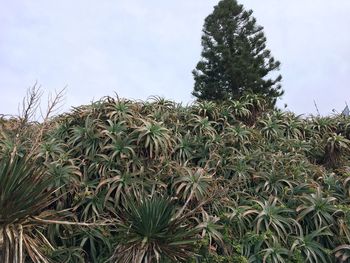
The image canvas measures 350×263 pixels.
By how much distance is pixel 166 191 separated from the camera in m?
7.14

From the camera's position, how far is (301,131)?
10000mm

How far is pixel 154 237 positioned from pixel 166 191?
1311mm

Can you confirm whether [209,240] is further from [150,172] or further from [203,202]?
[150,172]

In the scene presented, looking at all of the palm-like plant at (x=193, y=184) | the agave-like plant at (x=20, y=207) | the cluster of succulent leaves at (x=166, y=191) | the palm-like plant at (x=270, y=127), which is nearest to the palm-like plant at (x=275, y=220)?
the cluster of succulent leaves at (x=166, y=191)

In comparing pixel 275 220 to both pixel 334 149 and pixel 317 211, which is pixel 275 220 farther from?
pixel 334 149

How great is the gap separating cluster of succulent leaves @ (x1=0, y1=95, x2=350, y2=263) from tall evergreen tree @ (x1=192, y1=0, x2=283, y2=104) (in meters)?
17.7

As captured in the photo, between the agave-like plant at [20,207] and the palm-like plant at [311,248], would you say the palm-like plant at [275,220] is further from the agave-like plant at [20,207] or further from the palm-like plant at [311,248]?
the agave-like plant at [20,207]

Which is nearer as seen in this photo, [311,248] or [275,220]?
[311,248]

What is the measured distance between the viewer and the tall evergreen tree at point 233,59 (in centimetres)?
2683

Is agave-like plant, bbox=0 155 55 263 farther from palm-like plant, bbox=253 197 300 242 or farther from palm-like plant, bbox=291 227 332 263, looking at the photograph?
palm-like plant, bbox=291 227 332 263

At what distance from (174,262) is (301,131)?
4928 millimetres

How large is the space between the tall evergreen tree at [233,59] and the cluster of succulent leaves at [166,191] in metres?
17.7

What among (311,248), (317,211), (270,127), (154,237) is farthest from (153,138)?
(270,127)

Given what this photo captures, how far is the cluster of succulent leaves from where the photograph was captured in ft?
19.2
